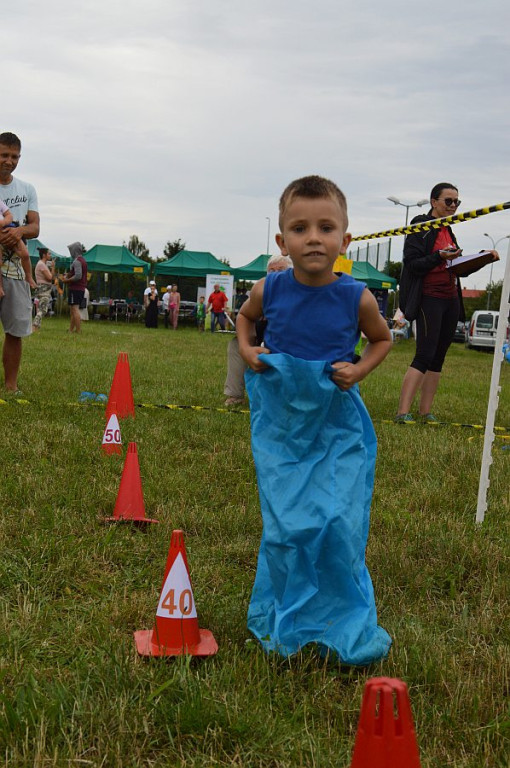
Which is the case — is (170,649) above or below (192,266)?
below

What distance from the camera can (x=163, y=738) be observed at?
7.06 feet

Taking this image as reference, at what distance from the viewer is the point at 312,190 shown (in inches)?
105

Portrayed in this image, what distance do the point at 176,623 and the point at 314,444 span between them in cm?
76

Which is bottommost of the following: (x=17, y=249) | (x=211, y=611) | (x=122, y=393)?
(x=211, y=611)

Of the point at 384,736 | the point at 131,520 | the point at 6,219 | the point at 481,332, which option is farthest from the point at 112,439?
the point at 481,332

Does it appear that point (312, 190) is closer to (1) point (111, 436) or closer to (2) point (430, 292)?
(1) point (111, 436)

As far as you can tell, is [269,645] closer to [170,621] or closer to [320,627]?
[320,627]

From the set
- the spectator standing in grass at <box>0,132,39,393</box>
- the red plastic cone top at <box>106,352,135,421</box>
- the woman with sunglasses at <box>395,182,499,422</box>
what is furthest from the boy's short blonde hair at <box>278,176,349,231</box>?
the spectator standing in grass at <box>0,132,39,393</box>

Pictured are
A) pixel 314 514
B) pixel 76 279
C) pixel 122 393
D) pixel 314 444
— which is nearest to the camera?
pixel 314 514

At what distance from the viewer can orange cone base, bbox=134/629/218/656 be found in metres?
2.57

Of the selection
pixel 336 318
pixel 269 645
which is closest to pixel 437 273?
pixel 336 318

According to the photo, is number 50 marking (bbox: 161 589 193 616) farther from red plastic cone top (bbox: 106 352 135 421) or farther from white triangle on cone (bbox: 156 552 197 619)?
red plastic cone top (bbox: 106 352 135 421)

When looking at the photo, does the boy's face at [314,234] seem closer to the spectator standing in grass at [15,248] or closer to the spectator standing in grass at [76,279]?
the spectator standing in grass at [15,248]

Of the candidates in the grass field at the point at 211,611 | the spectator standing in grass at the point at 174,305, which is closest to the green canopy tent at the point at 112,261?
the spectator standing in grass at the point at 174,305
